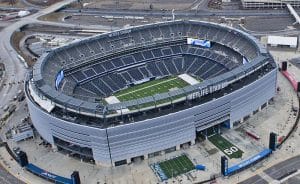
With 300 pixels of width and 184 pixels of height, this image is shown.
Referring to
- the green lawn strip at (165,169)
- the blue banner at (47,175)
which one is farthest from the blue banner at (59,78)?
the green lawn strip at (165,169)

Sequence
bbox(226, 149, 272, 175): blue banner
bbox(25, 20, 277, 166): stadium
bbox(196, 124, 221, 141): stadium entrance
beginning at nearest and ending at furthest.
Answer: bbox(226, 149, 272, 175): blue banner < bbox(25, 20, 277, 166): stadium < bbox(196, 124, 221, 141): stadium entrance

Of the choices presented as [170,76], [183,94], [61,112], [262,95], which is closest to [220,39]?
[170,76]

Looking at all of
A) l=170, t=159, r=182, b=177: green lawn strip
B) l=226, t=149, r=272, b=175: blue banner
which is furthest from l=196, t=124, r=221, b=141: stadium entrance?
l=226, t=149, r=272, b=175: blue banner

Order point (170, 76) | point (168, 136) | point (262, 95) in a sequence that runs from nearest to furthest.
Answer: point (168, 136) → point (262, 95) → point (170, 76)

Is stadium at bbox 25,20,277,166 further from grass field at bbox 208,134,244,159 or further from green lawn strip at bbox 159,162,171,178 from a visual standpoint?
green lawn strip at bbox 159,162,171,178

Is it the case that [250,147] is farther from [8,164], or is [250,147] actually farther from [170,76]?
[8,164]

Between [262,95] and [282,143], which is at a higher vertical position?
[262,95]
